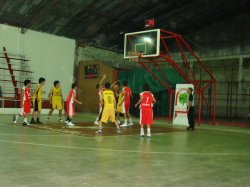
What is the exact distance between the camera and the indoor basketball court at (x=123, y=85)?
7.50 meters

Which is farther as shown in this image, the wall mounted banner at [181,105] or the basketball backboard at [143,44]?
the wall mounted banner at [181,105]

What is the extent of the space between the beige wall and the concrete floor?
13847mm

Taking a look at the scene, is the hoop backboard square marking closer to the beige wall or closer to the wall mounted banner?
the wall mounted banner

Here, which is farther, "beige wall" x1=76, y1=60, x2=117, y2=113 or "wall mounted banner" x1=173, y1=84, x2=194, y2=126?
"beige wall" x1=76, y1=60, x2=117, y2=113

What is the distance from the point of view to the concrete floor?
185 inches

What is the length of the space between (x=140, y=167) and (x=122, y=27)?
1820 cm

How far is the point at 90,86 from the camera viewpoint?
76.0ft

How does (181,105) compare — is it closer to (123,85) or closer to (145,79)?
(123,85)

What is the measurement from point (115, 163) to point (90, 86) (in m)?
17.5

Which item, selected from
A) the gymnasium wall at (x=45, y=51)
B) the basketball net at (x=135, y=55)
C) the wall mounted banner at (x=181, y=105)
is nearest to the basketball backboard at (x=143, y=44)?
the basketball net at (x=135, y=55)

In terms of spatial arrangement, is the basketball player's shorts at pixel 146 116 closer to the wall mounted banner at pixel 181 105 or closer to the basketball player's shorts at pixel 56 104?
the basketball player's shorts at pixel 56 104

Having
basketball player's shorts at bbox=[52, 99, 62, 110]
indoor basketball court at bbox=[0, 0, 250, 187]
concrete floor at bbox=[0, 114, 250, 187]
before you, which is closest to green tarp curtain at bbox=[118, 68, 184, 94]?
indoor basketball court at bbox=[0, 0, 250, 187]

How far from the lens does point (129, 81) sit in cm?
2214

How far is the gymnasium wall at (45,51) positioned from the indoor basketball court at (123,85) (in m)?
0.06
